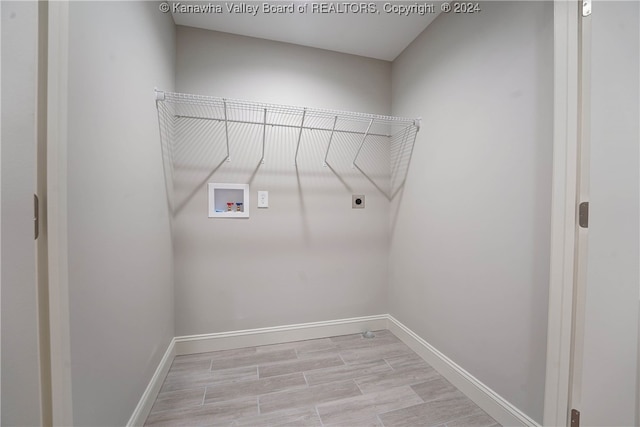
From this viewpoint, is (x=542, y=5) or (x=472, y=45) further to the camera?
(x=472, y=45)

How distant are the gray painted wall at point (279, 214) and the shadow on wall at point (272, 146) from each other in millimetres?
11

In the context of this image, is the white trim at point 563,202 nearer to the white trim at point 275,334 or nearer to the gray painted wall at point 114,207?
the white trim at point 275,334

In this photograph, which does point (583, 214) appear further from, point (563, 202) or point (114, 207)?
point (114, 207)

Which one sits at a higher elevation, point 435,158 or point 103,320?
point 435,158

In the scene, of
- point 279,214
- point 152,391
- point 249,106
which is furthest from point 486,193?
point 152,391

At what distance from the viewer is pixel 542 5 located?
1091 millimetres

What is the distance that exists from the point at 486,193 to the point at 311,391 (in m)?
1.61

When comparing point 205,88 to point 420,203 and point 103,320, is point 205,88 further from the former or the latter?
point 420,203

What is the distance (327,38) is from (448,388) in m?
2.72

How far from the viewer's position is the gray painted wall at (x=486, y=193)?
3.66 ft

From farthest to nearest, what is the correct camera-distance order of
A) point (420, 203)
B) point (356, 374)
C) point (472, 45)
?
point (420, 203)
point (356, 374)
point (472, 45)

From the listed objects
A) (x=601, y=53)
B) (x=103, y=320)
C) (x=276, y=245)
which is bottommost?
(x=103, y=320)

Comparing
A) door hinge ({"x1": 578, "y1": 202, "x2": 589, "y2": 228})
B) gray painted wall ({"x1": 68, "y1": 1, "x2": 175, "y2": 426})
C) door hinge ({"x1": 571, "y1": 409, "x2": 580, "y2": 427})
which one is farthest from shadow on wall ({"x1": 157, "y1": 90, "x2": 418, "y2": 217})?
door hinge ({"x1": 571, "y1": 409, "x2": 580, "y2": 427})

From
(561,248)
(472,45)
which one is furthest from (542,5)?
(561,248)
